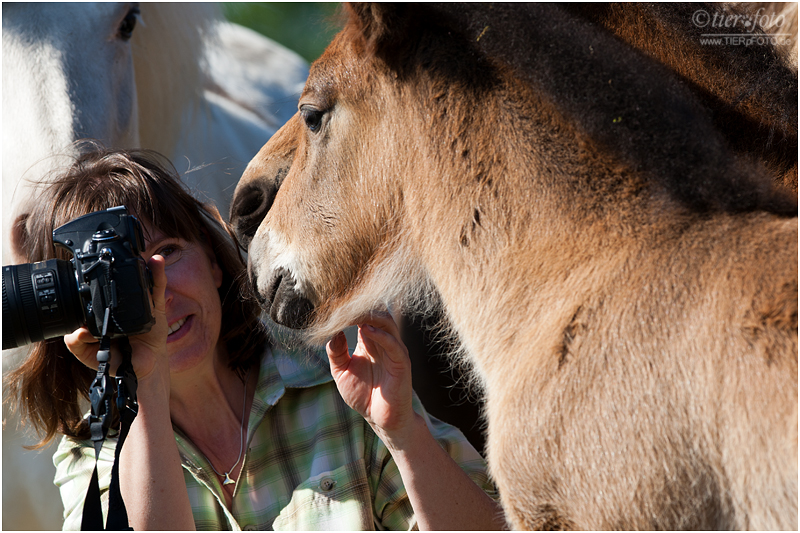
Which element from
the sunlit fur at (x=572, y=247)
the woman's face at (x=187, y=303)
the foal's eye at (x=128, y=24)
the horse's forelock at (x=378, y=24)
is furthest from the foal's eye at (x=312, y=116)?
the foal's eye at (x=128, y=24)

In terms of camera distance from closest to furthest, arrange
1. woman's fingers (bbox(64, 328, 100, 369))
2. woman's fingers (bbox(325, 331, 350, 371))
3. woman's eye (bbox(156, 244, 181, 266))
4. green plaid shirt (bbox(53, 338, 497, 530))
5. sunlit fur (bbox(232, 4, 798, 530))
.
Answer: sunlit fur (bbox(232, 4, 798, 530))
woman's fingers (bbox(64, 328, 100, 369))
woman's fingers (bbox(325, 331, 350, 371))
green plaid shirt (bbox(53, 338, 497, 530))
woman's eye (bbox(156, 244, 181, 266))

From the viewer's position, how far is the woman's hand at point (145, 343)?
1611mm

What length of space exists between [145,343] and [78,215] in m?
0.64

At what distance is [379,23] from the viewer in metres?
1.48

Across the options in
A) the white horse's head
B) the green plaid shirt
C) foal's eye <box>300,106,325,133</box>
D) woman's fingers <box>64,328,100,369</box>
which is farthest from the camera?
the white horse's head

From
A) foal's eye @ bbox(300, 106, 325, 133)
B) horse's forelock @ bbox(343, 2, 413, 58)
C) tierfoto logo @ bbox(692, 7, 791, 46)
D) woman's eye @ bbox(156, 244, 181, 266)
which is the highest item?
Result: tierfoto logo @ bbox(692, 7, 791, 46)

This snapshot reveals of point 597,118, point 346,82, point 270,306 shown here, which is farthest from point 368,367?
point 597,118

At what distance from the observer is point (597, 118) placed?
54.8 inches

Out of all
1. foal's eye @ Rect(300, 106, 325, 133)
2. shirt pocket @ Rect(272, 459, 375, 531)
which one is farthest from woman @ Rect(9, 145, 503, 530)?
foal's eye @ Rect(300, 106, 325, 133)

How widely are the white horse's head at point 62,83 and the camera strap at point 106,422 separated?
112 centimetres

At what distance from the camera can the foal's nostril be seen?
2049 millimetres

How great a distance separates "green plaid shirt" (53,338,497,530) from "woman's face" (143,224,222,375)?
0.25 m

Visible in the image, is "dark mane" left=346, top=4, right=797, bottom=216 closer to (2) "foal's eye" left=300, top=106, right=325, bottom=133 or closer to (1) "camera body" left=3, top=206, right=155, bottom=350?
(2) "foal's eye" left=300, top=106, right=325, bottom=133

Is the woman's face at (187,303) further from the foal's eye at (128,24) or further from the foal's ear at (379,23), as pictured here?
the foal's eye at (128,24)
